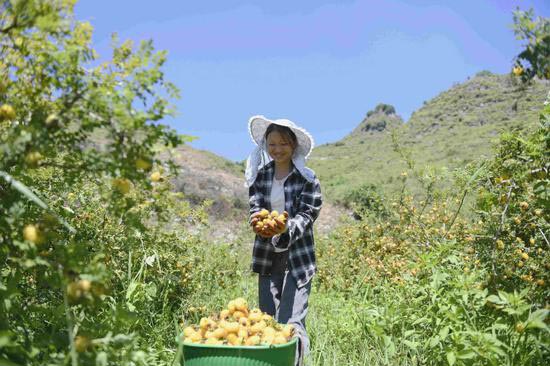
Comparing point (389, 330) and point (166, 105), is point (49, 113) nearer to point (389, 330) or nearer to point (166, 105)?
point (166, 105)

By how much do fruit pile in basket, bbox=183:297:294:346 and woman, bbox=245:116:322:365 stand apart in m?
0.61

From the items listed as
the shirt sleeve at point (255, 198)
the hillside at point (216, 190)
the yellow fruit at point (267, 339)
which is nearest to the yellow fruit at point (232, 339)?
the yellow fruit at point (267, 339)

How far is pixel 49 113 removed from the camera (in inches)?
59.7

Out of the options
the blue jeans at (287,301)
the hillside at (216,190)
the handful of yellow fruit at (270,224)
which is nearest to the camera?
the handful of yellow fruit at (270,224)

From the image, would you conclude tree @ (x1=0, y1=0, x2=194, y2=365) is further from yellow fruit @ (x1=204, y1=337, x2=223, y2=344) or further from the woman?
the woman

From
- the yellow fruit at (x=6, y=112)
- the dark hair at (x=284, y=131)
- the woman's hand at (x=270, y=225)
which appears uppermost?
the dark hair at (x=284, y=131)

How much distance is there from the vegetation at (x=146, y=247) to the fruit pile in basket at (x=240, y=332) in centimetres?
13

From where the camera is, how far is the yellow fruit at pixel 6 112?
1.48 metres

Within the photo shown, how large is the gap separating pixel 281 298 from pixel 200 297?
4.48 feet

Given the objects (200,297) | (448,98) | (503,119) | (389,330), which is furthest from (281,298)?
(448,98)

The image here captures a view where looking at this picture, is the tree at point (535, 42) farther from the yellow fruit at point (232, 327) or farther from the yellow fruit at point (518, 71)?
the yellow fruit at point (232, 327)

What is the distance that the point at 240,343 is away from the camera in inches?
79.4

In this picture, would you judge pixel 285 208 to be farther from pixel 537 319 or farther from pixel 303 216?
pixel 537 319

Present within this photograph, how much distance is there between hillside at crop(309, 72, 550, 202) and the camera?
2883cm
